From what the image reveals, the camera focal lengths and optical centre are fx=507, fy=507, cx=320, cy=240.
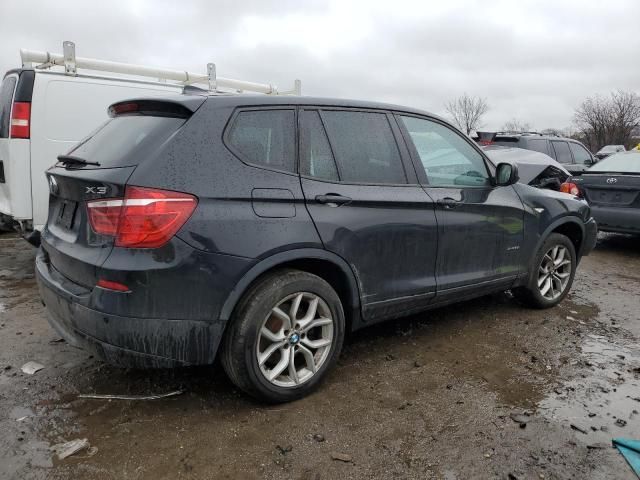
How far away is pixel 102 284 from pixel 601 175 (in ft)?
24.4

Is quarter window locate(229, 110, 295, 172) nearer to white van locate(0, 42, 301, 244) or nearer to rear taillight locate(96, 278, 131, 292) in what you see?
rear taillight locate(96, 278, 131, 292)

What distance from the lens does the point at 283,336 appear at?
9.21ft

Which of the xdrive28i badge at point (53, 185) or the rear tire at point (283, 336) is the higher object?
the xdrive28i badge at point (53, 185)

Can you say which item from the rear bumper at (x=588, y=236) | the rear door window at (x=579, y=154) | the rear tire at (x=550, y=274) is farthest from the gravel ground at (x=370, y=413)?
the rear door window at (x=579, y=154)

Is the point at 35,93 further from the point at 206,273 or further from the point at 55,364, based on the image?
the point at 206,273

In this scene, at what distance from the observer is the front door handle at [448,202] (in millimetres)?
3492

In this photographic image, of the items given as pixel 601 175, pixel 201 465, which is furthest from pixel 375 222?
pixel 601 175

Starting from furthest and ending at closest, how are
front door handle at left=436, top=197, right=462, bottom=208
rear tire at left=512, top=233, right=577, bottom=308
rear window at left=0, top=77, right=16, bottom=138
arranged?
rear window at left=0, top=77, right=16, bottom=138 → rear tire at left=512, top=233, right=577, bottom=308 → front door handle at left=436, top=197, right=462, bottom=208

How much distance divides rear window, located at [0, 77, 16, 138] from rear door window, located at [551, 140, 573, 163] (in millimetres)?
10408

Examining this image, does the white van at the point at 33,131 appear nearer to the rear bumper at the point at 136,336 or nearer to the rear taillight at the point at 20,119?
the rear taillight at the point at 20,119

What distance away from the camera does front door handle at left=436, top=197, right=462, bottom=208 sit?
349 centimetres

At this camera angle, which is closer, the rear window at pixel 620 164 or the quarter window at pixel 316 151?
the quarter window at pixel 316 151

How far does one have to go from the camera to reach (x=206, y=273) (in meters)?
2.48

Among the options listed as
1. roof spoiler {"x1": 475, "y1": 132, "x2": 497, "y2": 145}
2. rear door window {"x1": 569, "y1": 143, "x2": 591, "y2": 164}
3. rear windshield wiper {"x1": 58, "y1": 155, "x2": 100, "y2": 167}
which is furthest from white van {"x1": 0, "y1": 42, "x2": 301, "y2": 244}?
rear door window {"x1": 569, "y1": 143, "x2": 591, "y2": 164}
